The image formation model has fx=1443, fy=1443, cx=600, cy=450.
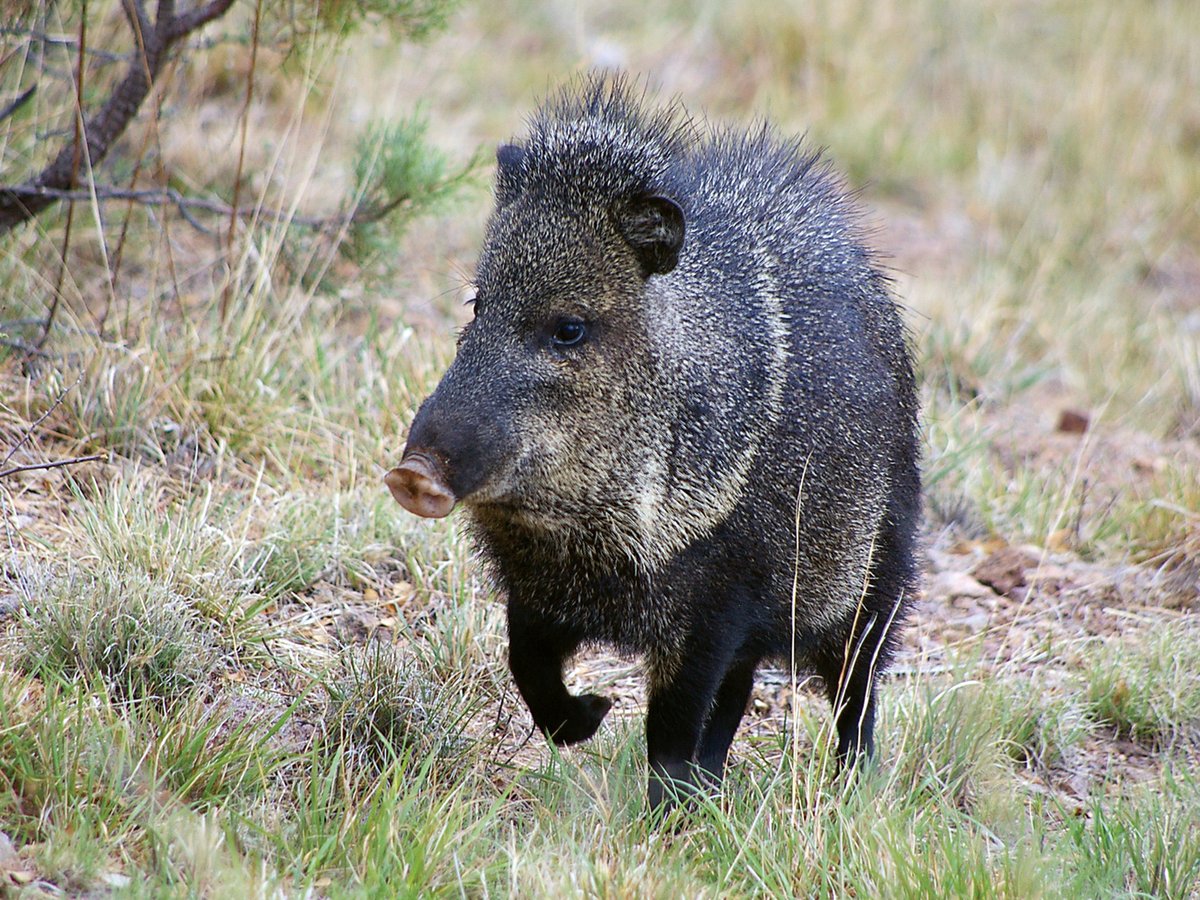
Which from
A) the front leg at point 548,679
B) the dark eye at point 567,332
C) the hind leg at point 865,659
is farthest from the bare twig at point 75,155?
the hind leg at point 865,659

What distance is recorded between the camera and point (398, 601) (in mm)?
4273

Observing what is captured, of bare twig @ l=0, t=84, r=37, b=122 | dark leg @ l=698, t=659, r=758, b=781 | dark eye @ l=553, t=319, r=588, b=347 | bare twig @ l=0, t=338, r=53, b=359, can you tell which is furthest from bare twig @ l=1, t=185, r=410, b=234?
dark leg @ l=698, t=659, r=758, b=781

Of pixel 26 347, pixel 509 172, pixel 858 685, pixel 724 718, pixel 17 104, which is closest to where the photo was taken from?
pixel 509 172

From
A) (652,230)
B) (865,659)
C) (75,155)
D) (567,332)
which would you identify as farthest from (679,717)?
(75,155)

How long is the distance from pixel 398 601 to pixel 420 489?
159cm

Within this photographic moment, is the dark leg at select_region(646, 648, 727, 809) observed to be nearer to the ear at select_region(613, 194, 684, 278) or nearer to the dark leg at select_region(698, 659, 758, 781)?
the dark leg at select_region(698, 659, 758, 781)

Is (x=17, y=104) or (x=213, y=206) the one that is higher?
(x=17, y=104)

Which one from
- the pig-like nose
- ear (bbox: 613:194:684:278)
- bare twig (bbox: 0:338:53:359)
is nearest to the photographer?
the pig-like nose

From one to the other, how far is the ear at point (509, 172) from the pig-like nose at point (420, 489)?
905mm

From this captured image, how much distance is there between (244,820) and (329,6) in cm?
302

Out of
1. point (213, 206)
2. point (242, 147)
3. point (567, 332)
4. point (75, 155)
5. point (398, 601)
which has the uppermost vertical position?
point (567, 332)

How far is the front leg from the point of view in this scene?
3367mm

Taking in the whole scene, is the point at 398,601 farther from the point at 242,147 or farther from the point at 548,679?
the point at 242,147

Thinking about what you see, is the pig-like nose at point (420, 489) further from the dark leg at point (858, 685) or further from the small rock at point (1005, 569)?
the small rock at point (1005, 569)
